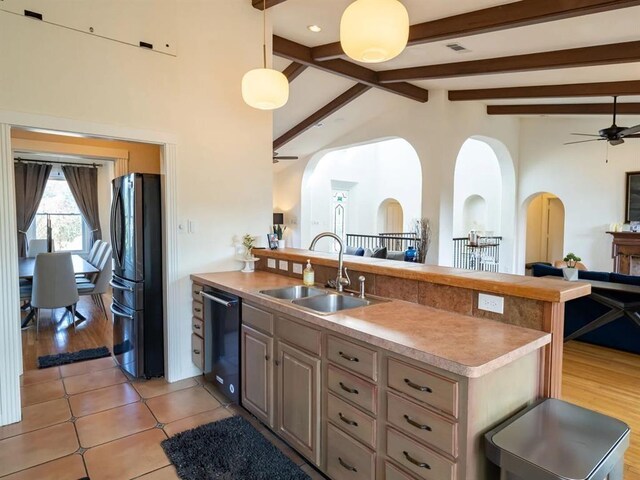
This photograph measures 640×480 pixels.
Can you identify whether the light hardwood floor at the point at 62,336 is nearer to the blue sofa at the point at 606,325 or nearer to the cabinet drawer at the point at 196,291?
the cabinet drawer at the point at 196,291

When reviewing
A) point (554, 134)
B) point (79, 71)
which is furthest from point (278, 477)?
point (554, 134)

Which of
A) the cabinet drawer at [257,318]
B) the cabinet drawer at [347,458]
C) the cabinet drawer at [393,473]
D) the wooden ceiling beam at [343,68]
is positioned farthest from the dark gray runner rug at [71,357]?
the wooden ceiling beam at [343,68]

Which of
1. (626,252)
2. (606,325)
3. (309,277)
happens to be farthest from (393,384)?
(626,252)

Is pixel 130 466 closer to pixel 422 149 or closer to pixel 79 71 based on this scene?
pixel 79 71

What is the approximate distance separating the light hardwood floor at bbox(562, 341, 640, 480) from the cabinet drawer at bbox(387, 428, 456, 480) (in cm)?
143

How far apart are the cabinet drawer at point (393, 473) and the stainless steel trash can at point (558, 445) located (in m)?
0.38

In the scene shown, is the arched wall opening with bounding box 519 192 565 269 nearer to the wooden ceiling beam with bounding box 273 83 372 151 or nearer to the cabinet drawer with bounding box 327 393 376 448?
the wooden ceiling beam with bounding box 273 83 372 151

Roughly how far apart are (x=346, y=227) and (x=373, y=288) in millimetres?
10231

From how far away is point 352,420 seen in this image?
1.80 m

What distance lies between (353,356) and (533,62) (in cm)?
442

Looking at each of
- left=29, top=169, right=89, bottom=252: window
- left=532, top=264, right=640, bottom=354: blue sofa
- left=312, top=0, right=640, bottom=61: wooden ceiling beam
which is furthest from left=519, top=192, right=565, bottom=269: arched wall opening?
left=29, top=169, right=89, bottom=252: window

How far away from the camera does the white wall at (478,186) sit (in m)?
10.2

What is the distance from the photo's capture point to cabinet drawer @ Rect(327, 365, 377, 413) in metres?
1.71

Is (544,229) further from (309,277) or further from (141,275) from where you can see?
(141,275)
